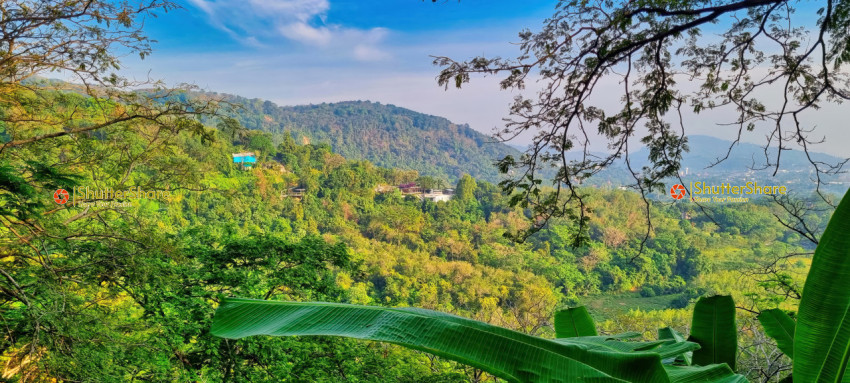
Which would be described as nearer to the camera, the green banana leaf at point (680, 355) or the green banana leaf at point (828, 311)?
the green banana leaf at point (828, 311)

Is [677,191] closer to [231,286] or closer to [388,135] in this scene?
[231,286]

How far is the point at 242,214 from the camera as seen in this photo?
26.5m

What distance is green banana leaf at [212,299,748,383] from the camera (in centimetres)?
48

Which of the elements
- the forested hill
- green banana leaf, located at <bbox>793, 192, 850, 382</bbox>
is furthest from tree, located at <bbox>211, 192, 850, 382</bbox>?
the forested hill

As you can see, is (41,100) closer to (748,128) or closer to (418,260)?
(748,128)

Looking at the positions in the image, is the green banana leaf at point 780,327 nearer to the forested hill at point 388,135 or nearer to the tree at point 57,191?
the tree at point 57,191

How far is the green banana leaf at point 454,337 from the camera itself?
48 cm

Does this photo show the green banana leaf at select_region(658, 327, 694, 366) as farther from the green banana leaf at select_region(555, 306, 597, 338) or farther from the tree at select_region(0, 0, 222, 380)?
the tree at select_region(0, 0, 222, 380)

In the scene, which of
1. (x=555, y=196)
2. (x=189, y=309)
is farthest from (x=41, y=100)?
(x=555, y=196)

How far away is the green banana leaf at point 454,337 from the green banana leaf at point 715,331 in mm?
353

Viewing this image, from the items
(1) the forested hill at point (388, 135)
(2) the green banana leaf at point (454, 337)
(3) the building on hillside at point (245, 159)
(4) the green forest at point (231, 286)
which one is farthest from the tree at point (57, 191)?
(1) the forested hill at point (388, 135)

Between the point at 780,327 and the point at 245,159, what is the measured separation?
3447 cm

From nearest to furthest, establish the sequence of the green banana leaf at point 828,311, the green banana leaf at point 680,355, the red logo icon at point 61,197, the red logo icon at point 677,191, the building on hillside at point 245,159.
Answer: the green banana leaf at point 828,311, the green banana leaf at point 680,355, the red logo icon at point 677,191, the red logo icon at point 61,197, the building on hillside at point 245,159

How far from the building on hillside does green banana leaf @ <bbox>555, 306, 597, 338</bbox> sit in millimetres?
33268
